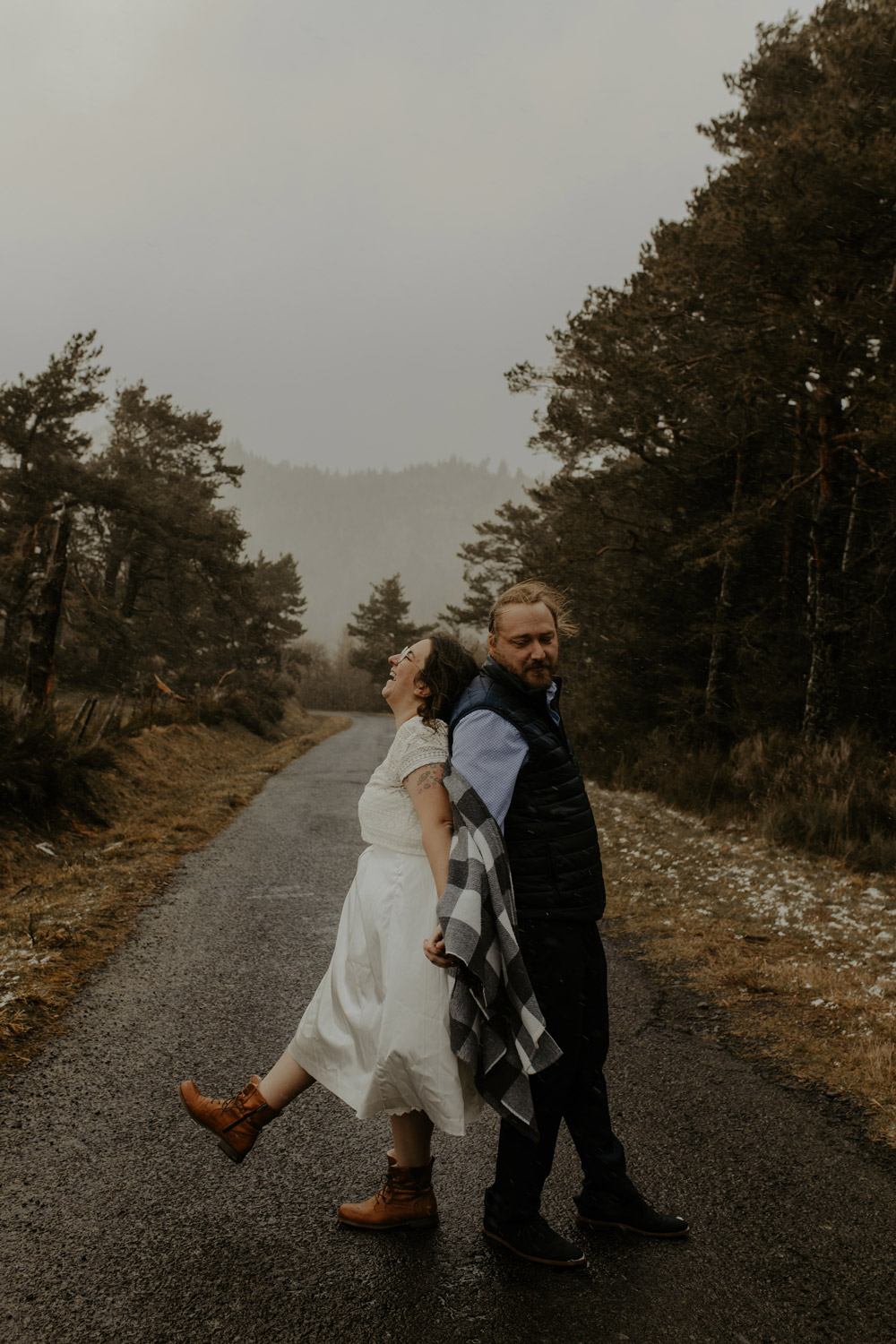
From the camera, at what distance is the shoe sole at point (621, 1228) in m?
2.66

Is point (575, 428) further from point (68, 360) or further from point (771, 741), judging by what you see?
point (68, 360)

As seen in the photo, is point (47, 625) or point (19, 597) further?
point (19, 597)

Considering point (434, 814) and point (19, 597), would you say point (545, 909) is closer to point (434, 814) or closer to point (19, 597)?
point (434, 814)

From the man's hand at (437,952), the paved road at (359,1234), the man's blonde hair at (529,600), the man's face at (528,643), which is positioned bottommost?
the paved road at (359,1234)

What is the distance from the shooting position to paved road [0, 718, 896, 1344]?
2240 mm

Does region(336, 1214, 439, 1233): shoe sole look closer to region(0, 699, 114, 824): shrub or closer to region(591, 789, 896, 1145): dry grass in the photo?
region(591, 789, 896, 1145): dry grass

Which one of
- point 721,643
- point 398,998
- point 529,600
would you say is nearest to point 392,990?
point 398,998

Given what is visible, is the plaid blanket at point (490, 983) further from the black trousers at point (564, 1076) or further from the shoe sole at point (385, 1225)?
the shoe sole at point (385, 1225)

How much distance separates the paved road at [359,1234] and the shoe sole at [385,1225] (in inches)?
1.3

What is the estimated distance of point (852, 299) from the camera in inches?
411

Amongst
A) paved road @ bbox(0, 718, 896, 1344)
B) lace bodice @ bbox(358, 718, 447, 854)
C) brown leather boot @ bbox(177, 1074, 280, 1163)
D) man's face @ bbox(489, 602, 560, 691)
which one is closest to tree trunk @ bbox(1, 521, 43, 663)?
paved road @ bbox(0, 718, 896, 1344)

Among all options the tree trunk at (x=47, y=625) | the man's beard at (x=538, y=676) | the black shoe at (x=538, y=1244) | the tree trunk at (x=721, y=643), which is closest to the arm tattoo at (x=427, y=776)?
the man's beard at (x=538, y=676)

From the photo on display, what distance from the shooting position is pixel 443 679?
2.74 metres

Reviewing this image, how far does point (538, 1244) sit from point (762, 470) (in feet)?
46.8
